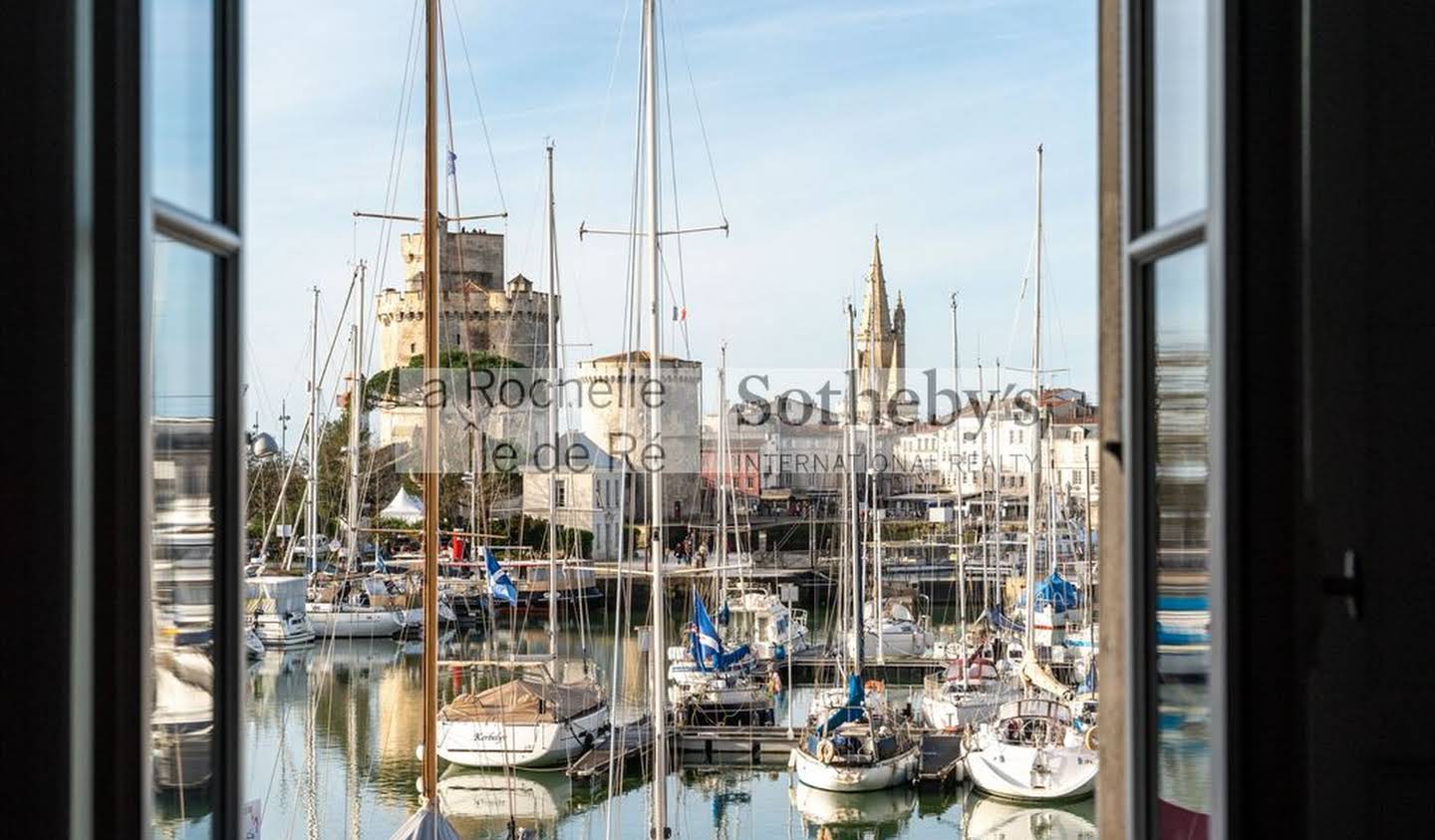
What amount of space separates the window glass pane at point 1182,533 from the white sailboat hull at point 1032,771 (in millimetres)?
11313

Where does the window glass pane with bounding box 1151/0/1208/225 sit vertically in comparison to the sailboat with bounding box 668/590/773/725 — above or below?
above

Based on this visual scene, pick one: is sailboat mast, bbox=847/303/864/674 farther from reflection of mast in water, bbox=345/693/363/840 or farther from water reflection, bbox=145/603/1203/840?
reflection of mast in water, bbox=345/693/363/840

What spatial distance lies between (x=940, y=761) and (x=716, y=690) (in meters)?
2.86

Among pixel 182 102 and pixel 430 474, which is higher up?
pixel 182 102

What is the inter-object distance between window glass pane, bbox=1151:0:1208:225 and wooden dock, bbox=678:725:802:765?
42.5 ft

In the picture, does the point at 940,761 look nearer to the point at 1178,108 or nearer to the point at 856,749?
the point at 856,749

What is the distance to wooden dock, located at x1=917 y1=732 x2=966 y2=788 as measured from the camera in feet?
42.4

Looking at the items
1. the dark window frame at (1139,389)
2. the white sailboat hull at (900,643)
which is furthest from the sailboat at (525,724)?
the dark window frame at (1139,389)

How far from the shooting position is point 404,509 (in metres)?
26.0

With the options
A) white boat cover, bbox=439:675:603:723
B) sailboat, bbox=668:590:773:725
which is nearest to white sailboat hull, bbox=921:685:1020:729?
sailboat, bbox=668:590:773:725

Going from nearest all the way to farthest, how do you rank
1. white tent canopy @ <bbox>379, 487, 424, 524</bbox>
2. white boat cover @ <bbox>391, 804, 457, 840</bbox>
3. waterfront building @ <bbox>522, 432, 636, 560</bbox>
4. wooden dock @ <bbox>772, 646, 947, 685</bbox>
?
white boat cover @ <bbox>391, 804, 457, 840</bbox>
wooden dock @ <bbox>772, 646, 947, 685</bbox>
waterfront building @ <bbox>522, 432, 636, 560</bbox>
white tent canopy @ <bbox>379, 487, 424, 524</bbox>

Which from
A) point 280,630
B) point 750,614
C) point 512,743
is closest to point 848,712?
point 512,743
